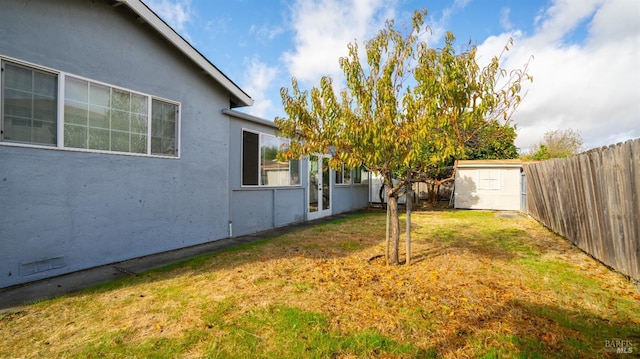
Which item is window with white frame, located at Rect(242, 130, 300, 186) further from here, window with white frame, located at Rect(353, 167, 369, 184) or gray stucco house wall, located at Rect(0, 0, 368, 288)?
window with white frame, located at Rect(353, 167, 369, 184)

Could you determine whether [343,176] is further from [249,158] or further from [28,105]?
[28,105]

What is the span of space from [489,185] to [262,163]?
13294 millimetres

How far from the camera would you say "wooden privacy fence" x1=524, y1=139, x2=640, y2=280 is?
4336mm

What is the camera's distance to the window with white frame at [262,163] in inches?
334

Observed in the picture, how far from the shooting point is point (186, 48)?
21.4ft

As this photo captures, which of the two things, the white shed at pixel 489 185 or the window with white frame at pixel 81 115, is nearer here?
the window with white frame at pixel 81 115

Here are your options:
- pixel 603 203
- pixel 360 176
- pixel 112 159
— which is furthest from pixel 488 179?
pixel 112 159

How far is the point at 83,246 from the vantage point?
4992 millimetres

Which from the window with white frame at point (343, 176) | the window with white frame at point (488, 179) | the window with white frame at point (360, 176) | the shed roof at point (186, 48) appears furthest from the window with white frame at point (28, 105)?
the window with white frame at point (488, 179)

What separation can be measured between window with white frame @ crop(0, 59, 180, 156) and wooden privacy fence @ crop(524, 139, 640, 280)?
8320mm

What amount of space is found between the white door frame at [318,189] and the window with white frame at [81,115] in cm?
572

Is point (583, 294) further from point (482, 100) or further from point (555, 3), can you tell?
point (555, 3)

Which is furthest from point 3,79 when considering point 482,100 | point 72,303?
point 482,100

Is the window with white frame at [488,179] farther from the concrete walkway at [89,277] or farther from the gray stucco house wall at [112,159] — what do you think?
the concrete walkway at [89,277]
